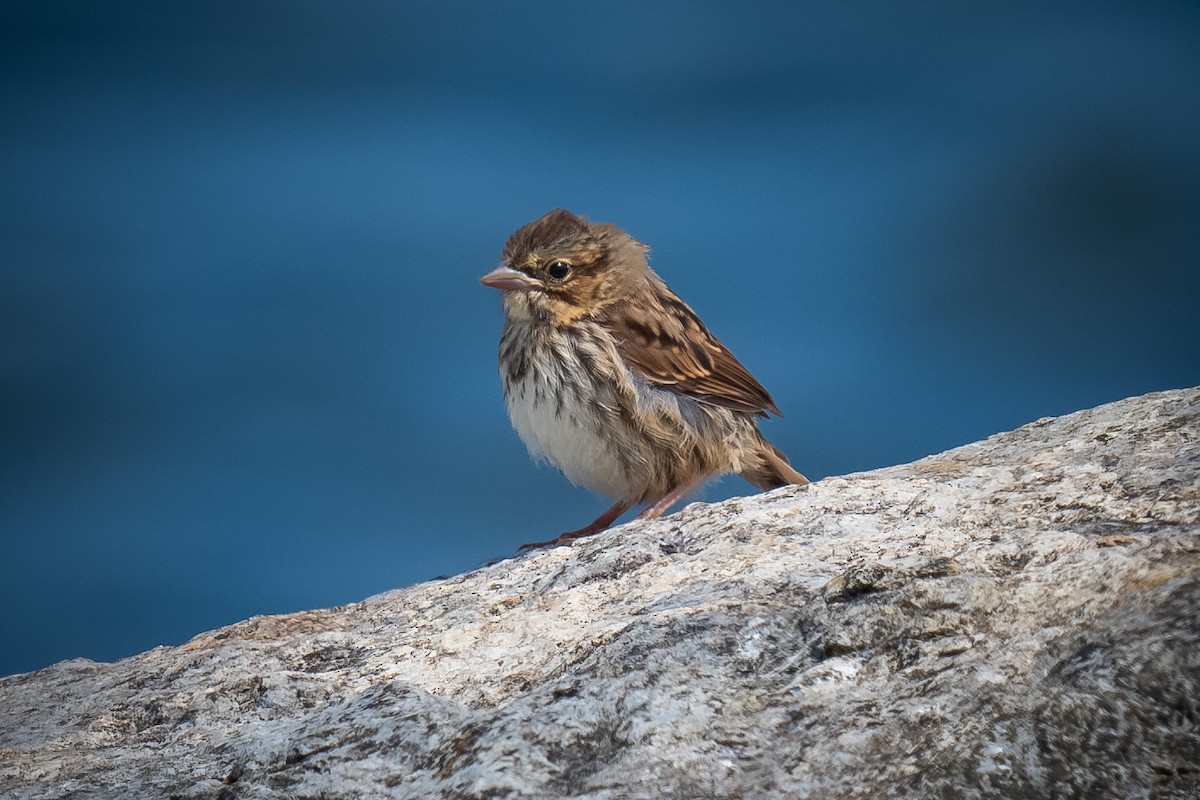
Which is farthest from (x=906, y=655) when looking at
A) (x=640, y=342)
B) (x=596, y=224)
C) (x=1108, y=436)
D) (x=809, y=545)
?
(x=596, y=224)

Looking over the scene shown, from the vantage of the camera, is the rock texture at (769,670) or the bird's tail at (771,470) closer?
the rock texture at (769,670)

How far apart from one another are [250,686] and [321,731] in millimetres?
614

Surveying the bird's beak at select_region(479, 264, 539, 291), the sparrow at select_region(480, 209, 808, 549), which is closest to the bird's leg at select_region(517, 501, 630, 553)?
the sparrow at select_region(480, 209, 808, 549)

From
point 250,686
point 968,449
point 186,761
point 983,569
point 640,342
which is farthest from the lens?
point 640,342

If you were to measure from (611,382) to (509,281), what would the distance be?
636 mm

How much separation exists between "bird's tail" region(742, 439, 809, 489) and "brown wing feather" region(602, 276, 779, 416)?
0.19 meters

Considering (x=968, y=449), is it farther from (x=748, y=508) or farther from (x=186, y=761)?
(x=186, y=761)

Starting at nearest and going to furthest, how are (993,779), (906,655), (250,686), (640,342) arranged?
1. (993,779)
2. (906,655)
3. (250,686)
4. (640,342)

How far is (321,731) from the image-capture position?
2.29 m

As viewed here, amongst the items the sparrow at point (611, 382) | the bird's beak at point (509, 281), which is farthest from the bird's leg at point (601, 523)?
the bird's beak at point (509, 281)

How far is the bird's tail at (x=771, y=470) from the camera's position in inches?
212

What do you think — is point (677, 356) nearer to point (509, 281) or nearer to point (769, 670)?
Result: point (509, 281)

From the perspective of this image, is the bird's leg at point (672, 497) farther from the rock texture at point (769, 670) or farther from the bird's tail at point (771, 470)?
the rock texture at point (769, 670)

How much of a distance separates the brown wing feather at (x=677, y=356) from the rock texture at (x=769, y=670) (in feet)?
5.94
